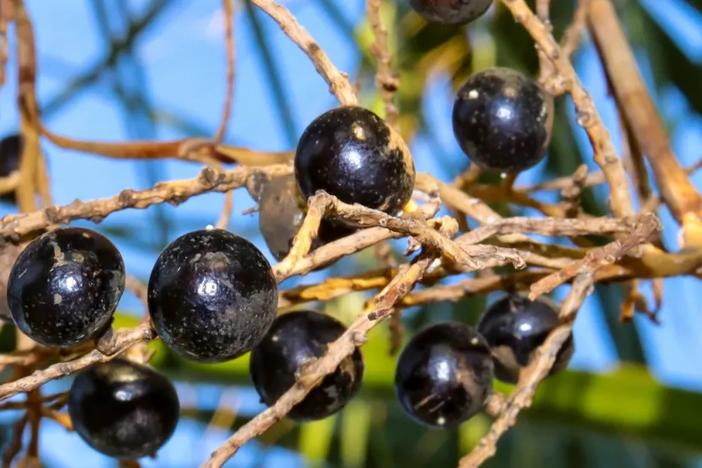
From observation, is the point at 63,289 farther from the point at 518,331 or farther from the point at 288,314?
the point at 518,331

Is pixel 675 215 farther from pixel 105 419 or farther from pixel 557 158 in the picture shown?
pixel 557 158

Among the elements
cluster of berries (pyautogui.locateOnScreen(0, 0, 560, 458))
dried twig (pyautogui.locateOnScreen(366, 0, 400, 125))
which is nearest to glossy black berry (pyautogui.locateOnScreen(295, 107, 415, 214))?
cluster of berries (pyautogui.locateOnScreen(0, 0, 560, 458))

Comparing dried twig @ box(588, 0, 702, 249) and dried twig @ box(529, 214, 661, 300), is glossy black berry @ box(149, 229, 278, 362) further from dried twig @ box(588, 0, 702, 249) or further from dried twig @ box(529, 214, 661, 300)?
dried twig @ box(588, 0, 702, 249)

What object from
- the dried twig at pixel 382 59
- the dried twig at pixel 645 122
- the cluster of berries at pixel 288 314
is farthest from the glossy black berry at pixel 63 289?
the dried twig at pixel 645 122

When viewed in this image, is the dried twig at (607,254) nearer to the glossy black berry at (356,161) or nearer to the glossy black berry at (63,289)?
the glossy black berry at (356,161)

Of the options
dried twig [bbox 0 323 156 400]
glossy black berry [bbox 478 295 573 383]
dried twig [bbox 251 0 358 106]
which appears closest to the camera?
dried twig [bbox 0 323 156 400]
